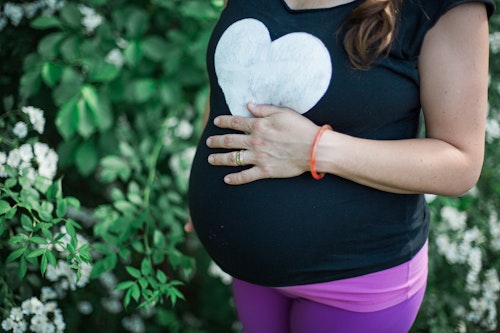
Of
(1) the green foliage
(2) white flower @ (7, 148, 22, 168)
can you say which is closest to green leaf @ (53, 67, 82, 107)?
(1) the green foliage

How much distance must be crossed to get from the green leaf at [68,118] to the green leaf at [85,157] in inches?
5.6

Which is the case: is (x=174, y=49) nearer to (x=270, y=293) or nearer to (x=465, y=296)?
(x=270, y=293)

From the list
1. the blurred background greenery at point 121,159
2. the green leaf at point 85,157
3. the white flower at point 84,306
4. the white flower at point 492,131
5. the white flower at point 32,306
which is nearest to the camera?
the white flower at point 32,306

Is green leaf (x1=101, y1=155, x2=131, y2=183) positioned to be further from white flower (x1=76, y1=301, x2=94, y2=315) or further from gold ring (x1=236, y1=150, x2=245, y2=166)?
gold ring (x1=236, y1=150, x2=245, y2=166)

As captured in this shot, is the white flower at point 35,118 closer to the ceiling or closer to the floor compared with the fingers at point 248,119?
closer to the floor

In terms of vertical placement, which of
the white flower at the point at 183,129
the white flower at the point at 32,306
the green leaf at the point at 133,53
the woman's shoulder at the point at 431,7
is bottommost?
the white flower at the point at 183,129

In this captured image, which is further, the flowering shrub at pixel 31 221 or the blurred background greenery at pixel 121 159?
the blurred background greenery at pixel 121 159

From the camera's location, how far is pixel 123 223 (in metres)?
1.72

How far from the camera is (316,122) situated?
3.82ft

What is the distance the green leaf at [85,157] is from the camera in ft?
6.38

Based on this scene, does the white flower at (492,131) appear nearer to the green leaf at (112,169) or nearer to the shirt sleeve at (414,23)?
the shirt sleeve at (414,23)

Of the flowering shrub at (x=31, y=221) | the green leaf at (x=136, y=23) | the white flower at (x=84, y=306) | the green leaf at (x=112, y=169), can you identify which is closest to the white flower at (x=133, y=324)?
the white flower at (x=84, y=306)

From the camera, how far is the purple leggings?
125cm

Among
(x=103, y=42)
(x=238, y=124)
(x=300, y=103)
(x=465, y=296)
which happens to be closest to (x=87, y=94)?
(x=103, y=42)
